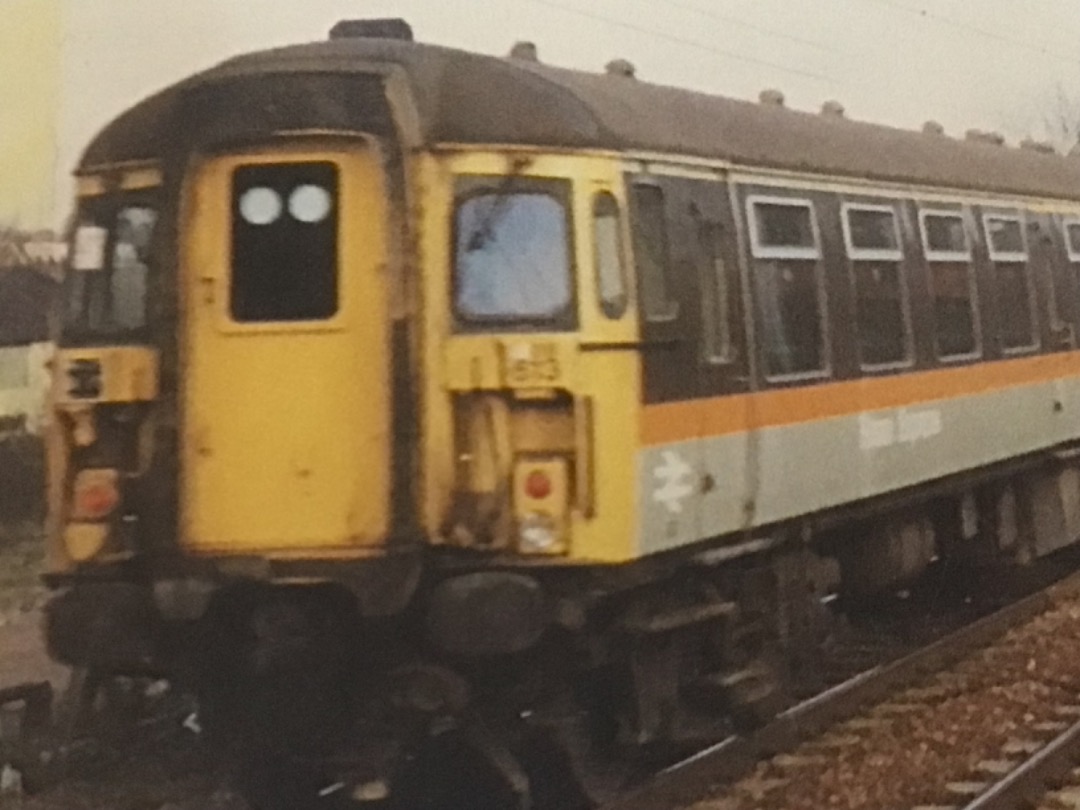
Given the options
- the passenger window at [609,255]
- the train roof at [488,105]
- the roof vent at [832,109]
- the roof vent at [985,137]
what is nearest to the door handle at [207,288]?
the train roof at [488,105]

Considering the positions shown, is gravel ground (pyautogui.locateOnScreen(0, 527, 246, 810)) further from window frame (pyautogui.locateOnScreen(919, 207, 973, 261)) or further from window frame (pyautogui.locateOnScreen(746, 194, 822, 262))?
window frame (pyautogui.locateOnScreen(919, 207, 973, 261))

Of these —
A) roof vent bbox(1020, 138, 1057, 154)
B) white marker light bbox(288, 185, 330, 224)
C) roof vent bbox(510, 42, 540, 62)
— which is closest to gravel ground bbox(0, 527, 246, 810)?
white marker light bbox(288, 185, 330, 224)

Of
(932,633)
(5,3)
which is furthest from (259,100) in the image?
(932,633)

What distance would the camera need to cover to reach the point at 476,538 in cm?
730

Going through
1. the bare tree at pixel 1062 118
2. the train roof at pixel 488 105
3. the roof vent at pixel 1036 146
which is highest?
the bare tree at pixel 1062 118

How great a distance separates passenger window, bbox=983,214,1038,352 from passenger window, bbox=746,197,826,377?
2.98 meters

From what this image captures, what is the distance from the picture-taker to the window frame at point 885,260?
9.88 m

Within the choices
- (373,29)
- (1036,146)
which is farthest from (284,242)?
(1036,146)

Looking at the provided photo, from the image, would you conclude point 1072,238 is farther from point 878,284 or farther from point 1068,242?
point 878,284

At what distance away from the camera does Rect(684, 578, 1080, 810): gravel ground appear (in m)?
8.30

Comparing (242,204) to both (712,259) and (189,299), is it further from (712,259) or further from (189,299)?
(712,259)

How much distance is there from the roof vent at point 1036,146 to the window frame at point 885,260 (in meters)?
4.26

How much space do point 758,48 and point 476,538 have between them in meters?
5.89

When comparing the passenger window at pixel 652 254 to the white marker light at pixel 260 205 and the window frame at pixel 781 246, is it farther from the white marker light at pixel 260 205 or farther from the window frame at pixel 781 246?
the white marker light at pixel 260 205
